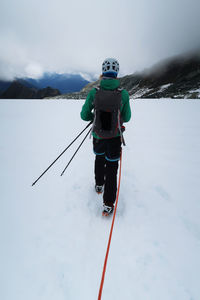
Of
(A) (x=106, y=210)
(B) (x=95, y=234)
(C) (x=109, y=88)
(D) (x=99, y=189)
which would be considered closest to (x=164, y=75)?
(C) (x=109, y=88)

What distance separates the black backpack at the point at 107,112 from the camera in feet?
6.55

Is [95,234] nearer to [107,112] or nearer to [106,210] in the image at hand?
[106,210]

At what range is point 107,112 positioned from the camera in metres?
2.10

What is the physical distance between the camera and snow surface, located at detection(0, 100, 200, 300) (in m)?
1.71

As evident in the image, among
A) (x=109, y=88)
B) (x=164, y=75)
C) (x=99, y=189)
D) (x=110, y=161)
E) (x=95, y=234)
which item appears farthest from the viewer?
(x=164, y=75)

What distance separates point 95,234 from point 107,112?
2011 mm

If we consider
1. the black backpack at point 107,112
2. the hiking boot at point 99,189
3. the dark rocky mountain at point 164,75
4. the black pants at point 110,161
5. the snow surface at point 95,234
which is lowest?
the snow surface at point 95,234

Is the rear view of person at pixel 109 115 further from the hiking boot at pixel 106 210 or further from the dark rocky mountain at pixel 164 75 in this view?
the dark rocky mountain at pixel 164 75

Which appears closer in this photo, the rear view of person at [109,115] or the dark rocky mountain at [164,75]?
the rear view of person at [109,115]

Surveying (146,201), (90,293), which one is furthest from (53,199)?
(146,201)

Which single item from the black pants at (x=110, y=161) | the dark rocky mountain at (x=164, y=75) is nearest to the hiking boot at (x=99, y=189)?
the black pants at (x=110, y=161)

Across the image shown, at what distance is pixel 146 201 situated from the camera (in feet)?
9.50

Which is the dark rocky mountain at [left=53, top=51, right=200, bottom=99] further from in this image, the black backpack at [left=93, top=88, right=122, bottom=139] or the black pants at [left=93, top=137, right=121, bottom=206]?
the black backpack at [left=93, top=88, right=122, bottom=139]

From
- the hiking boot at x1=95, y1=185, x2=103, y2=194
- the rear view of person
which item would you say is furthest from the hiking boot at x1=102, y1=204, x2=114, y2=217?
the hiking boot at x1=95, y1=185, x2=103, y2=194
